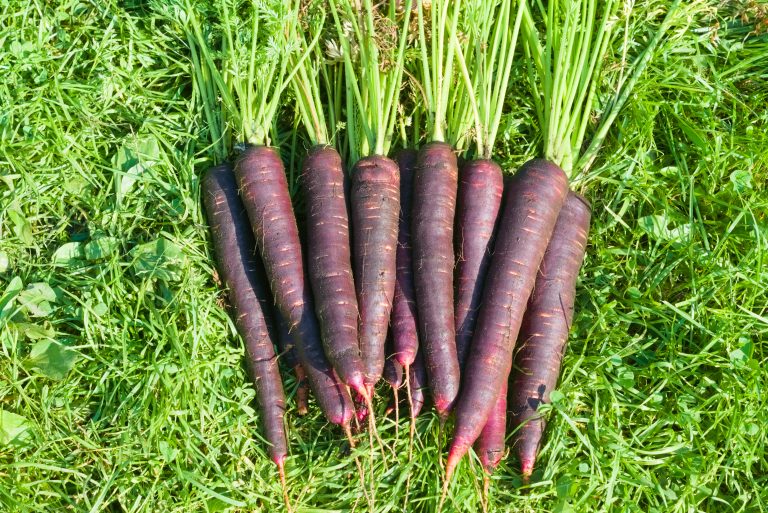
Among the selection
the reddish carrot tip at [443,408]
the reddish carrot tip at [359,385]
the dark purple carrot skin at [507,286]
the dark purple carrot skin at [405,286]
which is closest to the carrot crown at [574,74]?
the dark purple carrot skin at [507,286]

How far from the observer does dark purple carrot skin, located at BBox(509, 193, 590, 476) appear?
318 cm

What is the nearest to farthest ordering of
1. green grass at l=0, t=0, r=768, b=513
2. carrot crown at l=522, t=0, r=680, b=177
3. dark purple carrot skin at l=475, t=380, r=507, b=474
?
green grass at l=0, t=0, r=768, b=513, dark purple carrot skin at l=475, t=380, r=507, b=474, carrot crown at l=522, t=0, r=680, b=177

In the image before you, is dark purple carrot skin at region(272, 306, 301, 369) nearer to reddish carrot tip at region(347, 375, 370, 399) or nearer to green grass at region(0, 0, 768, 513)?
green grass at region(0, 0, 768, 513)

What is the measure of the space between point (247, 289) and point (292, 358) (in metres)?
0.41

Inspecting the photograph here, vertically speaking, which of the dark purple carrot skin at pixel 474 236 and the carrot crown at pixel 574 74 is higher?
the carrot crown at pixel 574 74

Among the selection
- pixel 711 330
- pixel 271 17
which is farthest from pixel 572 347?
pixel 271 17

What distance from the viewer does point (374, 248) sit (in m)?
3.30

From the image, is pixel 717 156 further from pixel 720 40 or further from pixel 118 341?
pixel 118 341

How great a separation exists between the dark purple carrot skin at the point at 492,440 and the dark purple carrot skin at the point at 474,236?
39 centimetres

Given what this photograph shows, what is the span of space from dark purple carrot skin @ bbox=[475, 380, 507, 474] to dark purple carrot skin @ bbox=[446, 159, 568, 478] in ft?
0.28

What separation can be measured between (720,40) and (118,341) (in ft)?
11.9

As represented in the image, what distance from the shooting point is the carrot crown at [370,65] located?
337 cm

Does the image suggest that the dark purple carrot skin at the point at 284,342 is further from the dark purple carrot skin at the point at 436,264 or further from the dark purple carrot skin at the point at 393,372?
the dark purple carrot skin at the point at 436,264

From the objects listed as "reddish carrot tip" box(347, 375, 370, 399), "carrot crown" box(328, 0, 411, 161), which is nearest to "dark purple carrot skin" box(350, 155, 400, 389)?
"reddish carrot tip" box(347, 375, 370, 399)
